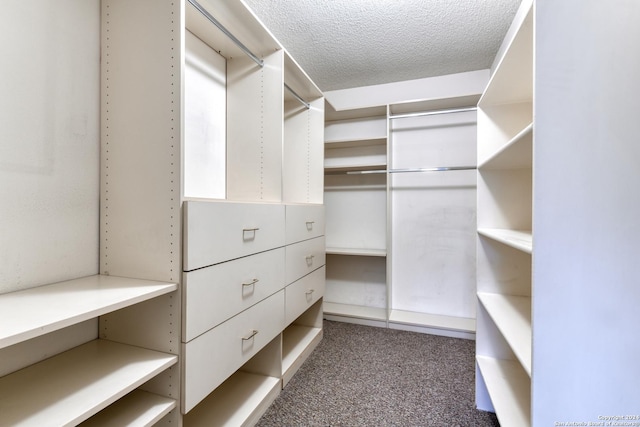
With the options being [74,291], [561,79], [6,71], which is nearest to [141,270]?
[74,291]

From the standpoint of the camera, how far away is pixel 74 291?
91 cm

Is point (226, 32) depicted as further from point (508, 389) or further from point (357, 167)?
point (508, 389)

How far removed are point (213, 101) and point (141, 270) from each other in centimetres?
108

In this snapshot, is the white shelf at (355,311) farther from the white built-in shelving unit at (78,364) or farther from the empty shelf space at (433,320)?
the white built-in shelving unit at (78,364)

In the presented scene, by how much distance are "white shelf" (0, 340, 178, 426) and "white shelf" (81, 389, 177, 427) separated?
15 cm

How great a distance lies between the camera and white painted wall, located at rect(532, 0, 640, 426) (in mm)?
771

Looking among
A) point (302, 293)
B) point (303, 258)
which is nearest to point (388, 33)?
Answer: point (303, 258)

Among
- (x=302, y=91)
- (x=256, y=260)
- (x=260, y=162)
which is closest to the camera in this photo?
(x=256, y=260)

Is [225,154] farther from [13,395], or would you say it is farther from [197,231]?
[13,395]

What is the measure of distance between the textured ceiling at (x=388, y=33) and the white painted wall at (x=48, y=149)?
1.12 metres

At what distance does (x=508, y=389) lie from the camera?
132 cm

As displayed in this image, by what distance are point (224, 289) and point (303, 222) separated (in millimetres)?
→ 838

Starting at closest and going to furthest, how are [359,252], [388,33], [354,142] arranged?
[388,33] < [359,252] < [354,142]

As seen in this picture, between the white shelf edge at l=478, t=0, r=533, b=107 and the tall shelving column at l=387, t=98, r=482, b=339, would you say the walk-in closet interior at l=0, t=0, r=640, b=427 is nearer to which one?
the white shelf edge at l=478, t=0, r=533, b=107
